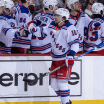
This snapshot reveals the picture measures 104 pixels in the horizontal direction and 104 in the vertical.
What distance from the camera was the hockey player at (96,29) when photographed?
4.61m

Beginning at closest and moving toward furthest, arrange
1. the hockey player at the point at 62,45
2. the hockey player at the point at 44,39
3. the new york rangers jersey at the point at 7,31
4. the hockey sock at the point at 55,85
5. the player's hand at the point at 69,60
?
the player's hand at the point at 69,60 < the hockey player at the point at 62,45 < the hockey sock at the point at 55,85 < the new york rangers jersey at the point at 7,31 < the hockey player at the point at 44,39

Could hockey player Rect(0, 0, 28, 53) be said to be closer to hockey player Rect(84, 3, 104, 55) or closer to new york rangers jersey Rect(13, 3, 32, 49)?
new york rangers jersey Rect(13, 3, 32, 49)

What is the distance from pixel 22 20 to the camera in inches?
186

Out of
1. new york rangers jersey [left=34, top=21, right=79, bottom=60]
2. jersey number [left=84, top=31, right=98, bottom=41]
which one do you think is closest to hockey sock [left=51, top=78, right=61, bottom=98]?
new york rangers jersey [left=34, top=21, right=79, bottom=60]

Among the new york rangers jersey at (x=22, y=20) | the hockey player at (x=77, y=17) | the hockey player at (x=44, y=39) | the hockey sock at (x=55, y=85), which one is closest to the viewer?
the hockey sock at (x=55, y=85)

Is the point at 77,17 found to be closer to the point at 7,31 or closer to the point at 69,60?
the point at 7,31

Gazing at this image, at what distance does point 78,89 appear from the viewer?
4172 mm

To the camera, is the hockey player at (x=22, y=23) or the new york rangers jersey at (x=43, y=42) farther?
the new york rangers jersey at (x=43, y=42)

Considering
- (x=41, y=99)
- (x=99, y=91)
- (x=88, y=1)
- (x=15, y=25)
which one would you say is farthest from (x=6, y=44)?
(x=88, y=1)

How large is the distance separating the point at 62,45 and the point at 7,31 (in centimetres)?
99

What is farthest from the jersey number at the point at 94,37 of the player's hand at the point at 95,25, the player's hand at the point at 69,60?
the player's hand at the point at 69,60

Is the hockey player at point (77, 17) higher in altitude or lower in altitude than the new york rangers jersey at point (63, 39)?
higher

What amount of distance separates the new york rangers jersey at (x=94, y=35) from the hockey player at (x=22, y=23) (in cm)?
106

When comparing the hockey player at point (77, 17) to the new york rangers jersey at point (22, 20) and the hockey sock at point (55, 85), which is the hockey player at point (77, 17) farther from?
the hockey sock at point (55, 85)
